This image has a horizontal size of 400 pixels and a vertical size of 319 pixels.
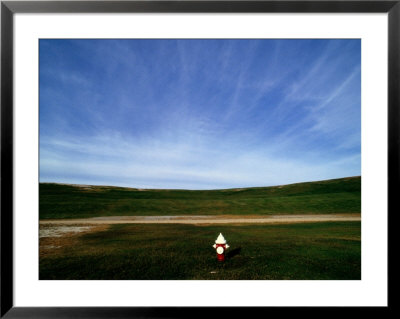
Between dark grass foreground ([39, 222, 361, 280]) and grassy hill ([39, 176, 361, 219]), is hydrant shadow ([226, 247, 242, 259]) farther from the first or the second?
grassy hill ([39, 176, 361, 219])

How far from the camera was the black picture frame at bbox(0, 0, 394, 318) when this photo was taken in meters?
1.61

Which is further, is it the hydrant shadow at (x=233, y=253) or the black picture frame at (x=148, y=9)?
the hydrant shadow at (x=233, y=253)

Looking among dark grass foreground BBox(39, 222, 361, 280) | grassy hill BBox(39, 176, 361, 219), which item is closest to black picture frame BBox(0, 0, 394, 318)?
dark grass foreground BBox(39, 222, 361, 280)

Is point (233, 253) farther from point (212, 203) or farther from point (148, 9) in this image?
point (212, 203)

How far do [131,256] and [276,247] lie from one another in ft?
8.01

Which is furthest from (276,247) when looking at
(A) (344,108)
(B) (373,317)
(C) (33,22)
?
(C) (33,22)

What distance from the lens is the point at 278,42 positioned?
7.70ft

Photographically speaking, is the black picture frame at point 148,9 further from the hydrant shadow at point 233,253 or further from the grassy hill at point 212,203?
the grassy hill at point 212,203

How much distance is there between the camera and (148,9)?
1678 millimetres

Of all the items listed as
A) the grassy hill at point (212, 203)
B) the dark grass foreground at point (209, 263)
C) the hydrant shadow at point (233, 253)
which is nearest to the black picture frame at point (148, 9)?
the dark grass foreground at point (209, 263)

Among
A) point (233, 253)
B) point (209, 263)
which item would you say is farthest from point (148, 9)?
point (233, 253)

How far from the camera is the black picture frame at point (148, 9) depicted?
161cm

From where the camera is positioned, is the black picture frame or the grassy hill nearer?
the black picture frame

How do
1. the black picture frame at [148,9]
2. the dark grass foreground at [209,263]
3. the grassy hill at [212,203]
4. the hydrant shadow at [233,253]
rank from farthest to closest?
the grassy hill at [212,203] < the hydrant shadow at [233,253] < the dark grass foreground at [209,263] < the black picture frame at [148,9]
